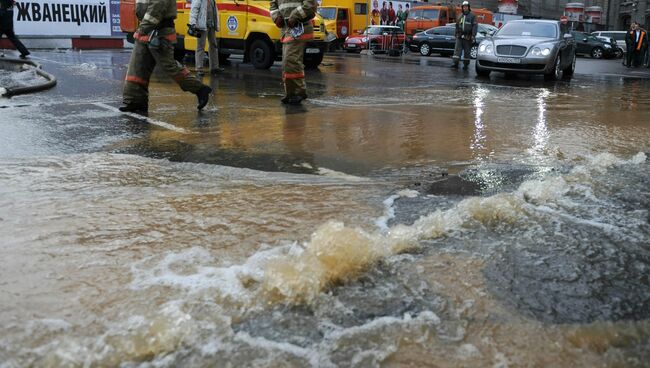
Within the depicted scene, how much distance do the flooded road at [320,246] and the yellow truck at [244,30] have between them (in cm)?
768

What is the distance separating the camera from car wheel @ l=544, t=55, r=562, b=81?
1315cm

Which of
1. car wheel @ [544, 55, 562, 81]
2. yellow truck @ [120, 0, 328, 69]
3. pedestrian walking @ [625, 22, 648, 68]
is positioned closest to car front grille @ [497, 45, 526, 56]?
car wheel @ [544, 55, 562, 81]

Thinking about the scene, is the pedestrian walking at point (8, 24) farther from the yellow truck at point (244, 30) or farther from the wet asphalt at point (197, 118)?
the wet asphalt at point (197, 118)

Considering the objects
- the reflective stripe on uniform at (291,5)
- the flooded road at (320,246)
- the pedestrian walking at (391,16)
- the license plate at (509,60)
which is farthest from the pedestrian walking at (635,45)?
the reflective stripe on uniform at (291,5)

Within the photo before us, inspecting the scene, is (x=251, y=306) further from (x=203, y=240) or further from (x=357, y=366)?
(x=203, y=240)

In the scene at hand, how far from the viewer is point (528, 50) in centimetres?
1283

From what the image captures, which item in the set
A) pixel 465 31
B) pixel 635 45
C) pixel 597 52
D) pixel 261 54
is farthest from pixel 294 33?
pixel 597 52

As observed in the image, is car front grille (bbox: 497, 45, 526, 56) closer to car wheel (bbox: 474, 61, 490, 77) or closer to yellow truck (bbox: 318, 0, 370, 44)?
car wheel (bbox: 474, 61, 490, 77)

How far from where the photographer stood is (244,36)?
13625mm

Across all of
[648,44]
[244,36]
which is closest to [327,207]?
[244,36]

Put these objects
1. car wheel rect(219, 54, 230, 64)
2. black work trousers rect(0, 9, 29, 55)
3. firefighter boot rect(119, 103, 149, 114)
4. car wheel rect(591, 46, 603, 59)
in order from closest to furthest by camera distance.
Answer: firefighter boot rect(119, 103, 149, 114), black work trousers rect(0, 9, 29, 55), car wheel rect(219, 54, 230, 64), car wheel rect(591, 46, 603, 59)

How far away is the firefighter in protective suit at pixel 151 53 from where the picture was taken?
20.7 feet

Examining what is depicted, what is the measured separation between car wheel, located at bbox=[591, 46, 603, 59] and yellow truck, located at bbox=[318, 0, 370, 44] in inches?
467

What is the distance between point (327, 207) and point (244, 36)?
1082 cm
